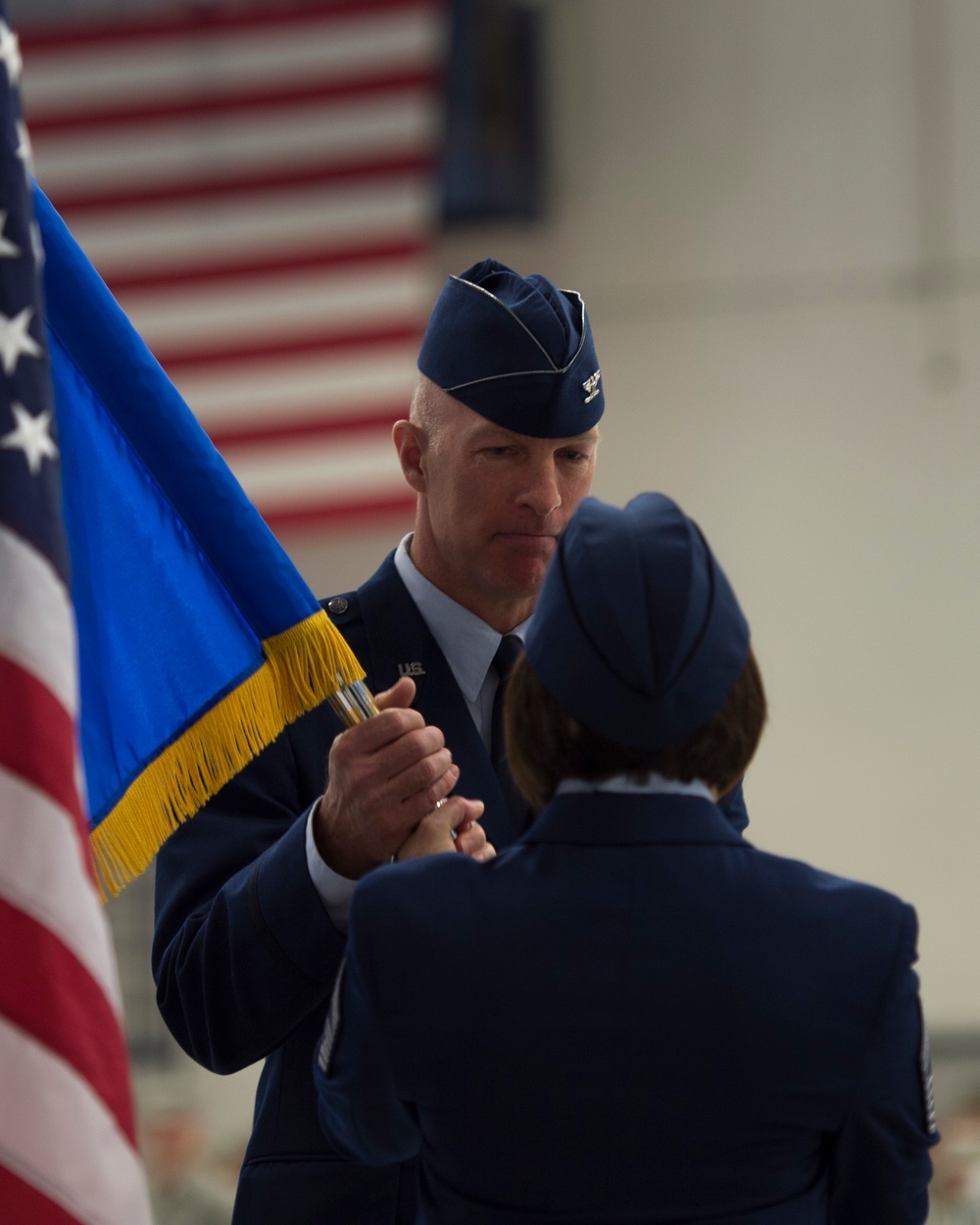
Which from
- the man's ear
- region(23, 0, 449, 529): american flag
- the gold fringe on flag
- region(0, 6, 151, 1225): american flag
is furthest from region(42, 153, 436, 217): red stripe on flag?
region(0, 6, 151, 1225): american flag

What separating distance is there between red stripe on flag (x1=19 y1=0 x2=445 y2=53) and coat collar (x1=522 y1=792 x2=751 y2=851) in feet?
15.6

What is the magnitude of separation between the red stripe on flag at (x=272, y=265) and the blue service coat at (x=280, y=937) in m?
4.01

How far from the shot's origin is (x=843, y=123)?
6176 millimetres

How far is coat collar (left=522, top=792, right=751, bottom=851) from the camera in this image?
116cm

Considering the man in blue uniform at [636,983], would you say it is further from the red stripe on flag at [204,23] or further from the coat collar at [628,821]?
the red stripe on flag at [204,23]

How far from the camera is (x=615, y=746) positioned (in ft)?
3.85

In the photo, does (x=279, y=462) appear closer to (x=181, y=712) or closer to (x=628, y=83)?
(x=628, y=83)

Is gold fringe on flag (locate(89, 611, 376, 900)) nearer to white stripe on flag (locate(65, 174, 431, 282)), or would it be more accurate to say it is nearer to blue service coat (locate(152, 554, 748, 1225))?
blue service coat (locate(152, 554, 748, 1225))

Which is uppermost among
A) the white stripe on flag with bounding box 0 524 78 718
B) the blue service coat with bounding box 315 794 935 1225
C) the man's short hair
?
the white stripe on flag with bounding box 0 524 78 718

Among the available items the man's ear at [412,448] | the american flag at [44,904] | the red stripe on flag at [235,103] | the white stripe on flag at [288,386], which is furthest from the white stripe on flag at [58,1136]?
the red stripe on flag at [235,103]

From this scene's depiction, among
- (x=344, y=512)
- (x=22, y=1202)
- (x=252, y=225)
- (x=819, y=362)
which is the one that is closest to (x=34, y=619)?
(x=22, y=1202)

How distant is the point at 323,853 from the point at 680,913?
468mm

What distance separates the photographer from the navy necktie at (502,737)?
1.71m

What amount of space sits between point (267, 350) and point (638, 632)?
184 inches
